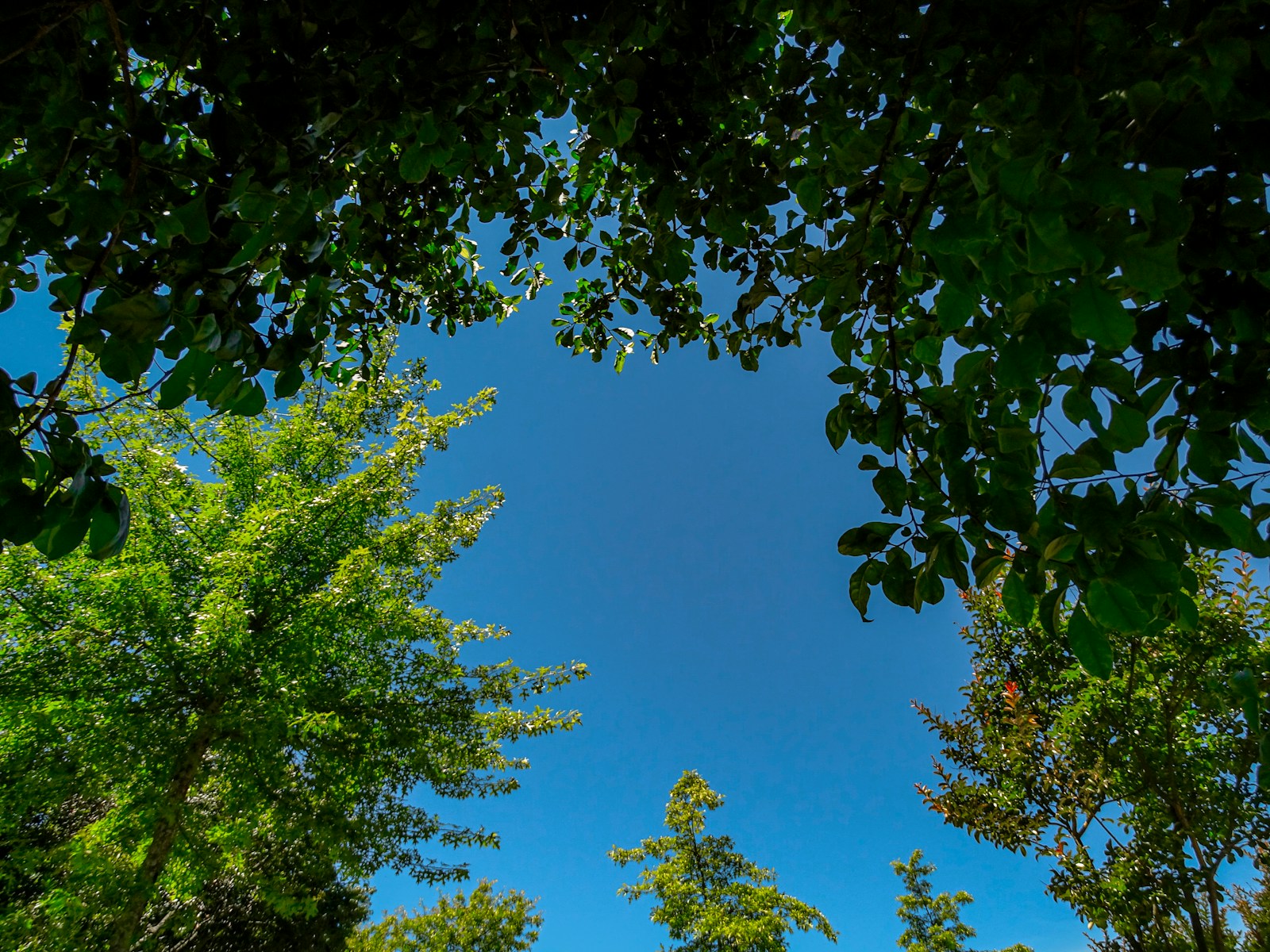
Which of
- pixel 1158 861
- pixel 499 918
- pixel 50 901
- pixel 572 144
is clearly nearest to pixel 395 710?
pixel 50 901

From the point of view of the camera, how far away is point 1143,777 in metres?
5.09

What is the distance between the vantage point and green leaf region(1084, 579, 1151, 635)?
2.87ft

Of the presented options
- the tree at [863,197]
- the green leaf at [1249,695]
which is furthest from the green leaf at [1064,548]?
the green leaf at [1249,695]

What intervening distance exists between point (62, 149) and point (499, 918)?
75.5 feet

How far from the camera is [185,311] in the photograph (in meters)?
1.03

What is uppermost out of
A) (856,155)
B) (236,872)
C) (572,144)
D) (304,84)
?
(572,144)

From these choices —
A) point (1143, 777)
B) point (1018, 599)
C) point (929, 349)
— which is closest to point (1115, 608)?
point (1018, 599)

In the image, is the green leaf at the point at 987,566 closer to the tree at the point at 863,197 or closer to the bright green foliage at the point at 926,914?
the tree at the point at 863,197

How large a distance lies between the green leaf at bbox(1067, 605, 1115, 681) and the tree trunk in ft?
25.5

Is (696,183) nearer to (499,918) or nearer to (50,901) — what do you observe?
(50,901)

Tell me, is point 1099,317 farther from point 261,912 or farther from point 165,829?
point 261,912

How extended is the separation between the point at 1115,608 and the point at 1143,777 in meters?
6.17

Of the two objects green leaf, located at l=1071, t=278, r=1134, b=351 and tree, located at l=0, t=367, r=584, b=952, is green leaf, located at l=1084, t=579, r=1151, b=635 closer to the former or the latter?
green leaf, located at l=1071, t=278, r=1134, b=351

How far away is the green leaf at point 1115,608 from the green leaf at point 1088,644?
0.03 m
